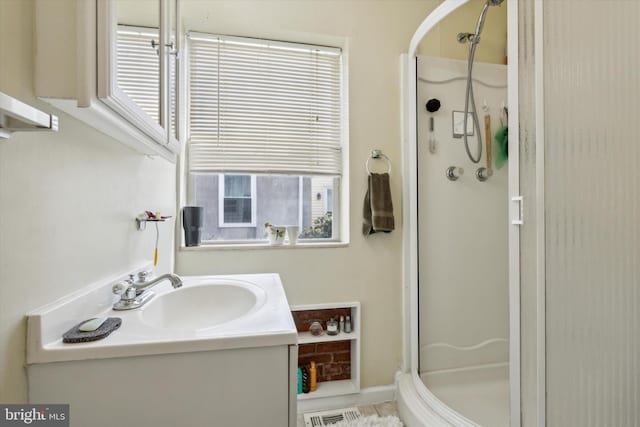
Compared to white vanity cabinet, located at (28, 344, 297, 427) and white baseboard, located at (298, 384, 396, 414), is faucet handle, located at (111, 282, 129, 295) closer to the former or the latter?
white vanity cabinet, located at (28, 344, 297, 427)

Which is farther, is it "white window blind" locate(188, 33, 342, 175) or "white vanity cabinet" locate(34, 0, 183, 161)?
"white window blind" locate(188, 33, 342, 175)

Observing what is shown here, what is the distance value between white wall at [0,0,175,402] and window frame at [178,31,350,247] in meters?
0.72

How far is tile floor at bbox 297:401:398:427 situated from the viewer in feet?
5.46

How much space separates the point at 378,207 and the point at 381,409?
44.9 inches

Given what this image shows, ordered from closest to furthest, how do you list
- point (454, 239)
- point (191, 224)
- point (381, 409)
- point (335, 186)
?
point (191, 224) → point (381, 409) → point (454, 239) → point (335, 186)

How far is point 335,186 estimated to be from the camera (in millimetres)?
1913

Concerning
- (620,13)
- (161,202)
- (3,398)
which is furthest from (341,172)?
(3,398)

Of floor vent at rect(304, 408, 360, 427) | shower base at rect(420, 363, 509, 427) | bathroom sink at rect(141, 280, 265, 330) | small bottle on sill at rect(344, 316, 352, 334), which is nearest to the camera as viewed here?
bathroom sink at rect(141, 280, 265, 330)

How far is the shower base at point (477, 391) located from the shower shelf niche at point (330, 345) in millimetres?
404

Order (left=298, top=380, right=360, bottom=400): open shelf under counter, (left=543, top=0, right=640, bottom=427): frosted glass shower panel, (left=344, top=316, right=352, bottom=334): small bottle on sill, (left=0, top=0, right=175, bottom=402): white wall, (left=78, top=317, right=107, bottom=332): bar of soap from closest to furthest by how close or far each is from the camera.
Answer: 1. (left=0, top=0, right=175, bottom=402): white wall
2. (left=78, top=317, right=107, bottom=332): bar of soap
3. (left=543, top=0, right=640, bottom=427): frosted glass shower panel
4. (left=298, top=380, right=360, bottom=400): open shelf under counter
5. (left=344, top=316, right=352, bottom=334): small bottle on sill

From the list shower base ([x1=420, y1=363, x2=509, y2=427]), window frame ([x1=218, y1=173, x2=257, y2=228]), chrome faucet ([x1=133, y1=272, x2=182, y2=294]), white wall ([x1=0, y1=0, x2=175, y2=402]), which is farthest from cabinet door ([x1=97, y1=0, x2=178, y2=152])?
shower base ([x1=420, y1=363, x2=509, y2=427])

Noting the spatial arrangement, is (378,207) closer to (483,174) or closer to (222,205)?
(483,174)

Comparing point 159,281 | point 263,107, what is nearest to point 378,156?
point 263,107

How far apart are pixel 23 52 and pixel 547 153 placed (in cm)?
134
